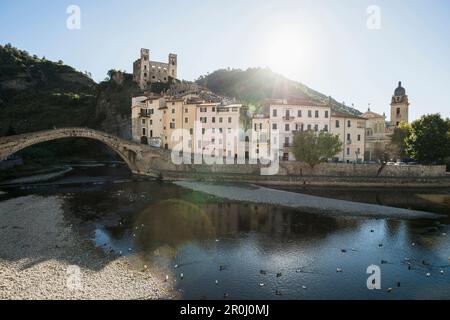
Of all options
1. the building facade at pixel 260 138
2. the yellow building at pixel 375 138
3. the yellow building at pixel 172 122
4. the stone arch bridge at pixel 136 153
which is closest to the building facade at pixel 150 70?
the yellow building at pixel 172 122

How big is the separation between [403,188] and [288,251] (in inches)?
1475

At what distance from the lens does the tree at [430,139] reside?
54344 mm

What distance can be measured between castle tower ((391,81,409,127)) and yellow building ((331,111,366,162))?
21074 mm

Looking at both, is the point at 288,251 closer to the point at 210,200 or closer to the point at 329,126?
the point at 210,200

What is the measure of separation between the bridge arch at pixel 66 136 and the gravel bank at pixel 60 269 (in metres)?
24.3

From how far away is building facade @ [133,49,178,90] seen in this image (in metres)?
95.6

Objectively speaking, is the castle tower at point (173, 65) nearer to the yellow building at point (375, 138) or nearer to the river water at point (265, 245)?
the yellow building at point (375, 138)

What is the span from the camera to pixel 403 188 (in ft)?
169

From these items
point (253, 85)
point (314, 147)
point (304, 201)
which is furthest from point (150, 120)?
point (253, 85)

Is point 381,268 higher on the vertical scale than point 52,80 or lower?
lower

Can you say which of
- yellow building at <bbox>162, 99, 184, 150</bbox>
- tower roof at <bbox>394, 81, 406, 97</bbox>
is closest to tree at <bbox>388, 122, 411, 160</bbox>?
tower roof at <bbox>394, 81, 406, 97</bbox>

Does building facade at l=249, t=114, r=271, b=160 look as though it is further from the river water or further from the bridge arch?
the bridge arch

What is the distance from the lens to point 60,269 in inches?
711
